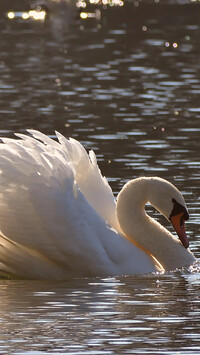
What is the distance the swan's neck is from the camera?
13.5 meters

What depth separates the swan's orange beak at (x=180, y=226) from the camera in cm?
1360

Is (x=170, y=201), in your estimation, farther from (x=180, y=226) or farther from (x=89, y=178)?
(x=89, y=178)

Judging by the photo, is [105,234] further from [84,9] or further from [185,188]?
[84,9]

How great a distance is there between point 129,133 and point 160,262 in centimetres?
874

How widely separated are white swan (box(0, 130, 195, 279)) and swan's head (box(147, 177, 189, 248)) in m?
0.01

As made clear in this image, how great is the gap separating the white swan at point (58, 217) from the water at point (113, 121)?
0.59ft

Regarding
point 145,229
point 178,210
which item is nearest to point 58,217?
point 145,229

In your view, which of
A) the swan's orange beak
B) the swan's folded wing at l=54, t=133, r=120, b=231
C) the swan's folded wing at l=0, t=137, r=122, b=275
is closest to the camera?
the swan's folded wing at l=0, t=137, r=122, b=275

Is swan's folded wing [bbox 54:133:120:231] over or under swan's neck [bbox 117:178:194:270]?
over

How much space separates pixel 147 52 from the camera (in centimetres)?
3575

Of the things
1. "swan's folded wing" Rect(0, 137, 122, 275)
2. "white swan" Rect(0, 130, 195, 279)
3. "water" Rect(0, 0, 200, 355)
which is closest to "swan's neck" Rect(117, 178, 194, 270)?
"white swan" Rect(0, 130, 195, 279)

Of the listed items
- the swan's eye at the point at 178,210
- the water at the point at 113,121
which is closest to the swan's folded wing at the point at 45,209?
the water at the point at 113,121

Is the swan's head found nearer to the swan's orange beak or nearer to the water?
the swan's orange beak

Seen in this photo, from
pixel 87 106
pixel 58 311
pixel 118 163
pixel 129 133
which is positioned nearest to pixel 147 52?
pixel 87 106
